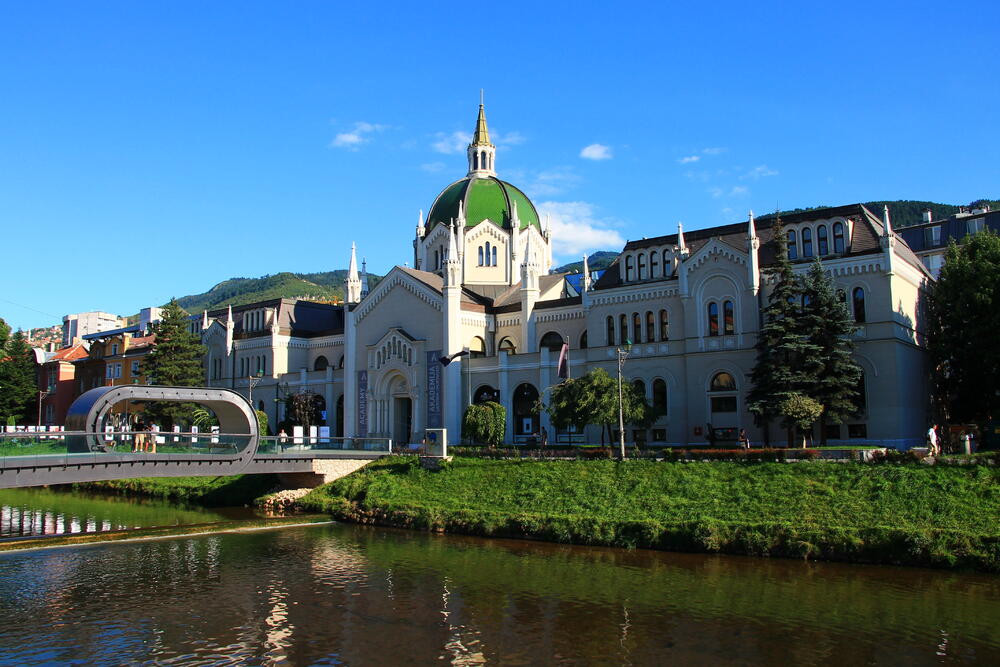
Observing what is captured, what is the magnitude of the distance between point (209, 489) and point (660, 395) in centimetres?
2909

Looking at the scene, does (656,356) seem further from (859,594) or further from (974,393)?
(859,594)

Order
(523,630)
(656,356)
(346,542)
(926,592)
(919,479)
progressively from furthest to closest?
(656,356)
(346,542)
(919,479)
(926,592)
(523,630)

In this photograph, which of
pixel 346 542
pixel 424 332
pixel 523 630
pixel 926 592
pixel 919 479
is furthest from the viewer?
pixel 424 332

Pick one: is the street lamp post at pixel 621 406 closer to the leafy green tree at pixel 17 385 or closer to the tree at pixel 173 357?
the tree at pixel 173 357

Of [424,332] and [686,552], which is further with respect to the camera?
[424,332]

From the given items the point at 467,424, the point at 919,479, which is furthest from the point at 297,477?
the point at 919,479

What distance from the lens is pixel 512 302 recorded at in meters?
66.2

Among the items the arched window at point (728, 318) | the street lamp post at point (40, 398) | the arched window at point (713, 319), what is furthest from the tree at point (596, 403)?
the street lamp post at point (40, 398)

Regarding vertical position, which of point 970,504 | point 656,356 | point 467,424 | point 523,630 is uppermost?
point 656,356

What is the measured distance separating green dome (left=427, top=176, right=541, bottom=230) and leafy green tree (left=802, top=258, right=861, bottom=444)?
32.9 metres

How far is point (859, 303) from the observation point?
46.6 meters

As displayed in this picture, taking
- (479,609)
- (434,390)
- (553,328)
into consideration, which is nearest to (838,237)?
(553,328)

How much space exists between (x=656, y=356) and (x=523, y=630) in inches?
1311

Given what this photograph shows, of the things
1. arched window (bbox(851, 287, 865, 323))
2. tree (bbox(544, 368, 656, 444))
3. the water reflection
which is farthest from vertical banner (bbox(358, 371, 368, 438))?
arched window (bbox(851, 287, 865, 323))
